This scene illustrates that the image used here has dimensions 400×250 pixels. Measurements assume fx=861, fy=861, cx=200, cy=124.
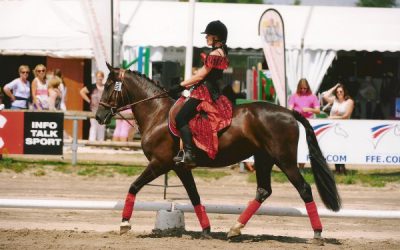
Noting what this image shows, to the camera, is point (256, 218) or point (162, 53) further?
point (162, 53)

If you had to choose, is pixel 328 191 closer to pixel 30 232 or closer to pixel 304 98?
pixel 30 232

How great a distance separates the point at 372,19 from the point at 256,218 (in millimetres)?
13040

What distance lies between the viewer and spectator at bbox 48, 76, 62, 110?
790 inches

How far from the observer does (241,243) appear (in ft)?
33.7

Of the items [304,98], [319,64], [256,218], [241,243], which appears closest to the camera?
[241,243]

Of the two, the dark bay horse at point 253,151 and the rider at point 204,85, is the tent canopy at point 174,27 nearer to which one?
the dark bay horse at point 253,151

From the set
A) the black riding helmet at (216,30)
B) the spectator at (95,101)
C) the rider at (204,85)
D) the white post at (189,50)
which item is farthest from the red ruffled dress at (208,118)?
the spectator at (95,101)

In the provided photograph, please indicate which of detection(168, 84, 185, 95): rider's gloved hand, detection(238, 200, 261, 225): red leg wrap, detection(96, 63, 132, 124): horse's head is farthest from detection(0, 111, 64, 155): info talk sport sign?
detection(238, 200, 261, 225): red leg wrap

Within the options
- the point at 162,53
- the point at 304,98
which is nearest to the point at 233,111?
the point at 304,98

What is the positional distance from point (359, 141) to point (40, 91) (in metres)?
7.42

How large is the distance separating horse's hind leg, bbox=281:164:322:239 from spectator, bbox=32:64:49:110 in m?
10.6

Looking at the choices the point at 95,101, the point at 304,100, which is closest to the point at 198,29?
the point at 95,101

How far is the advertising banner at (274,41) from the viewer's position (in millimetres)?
19234

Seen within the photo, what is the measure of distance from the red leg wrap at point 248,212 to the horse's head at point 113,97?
6.85ft
